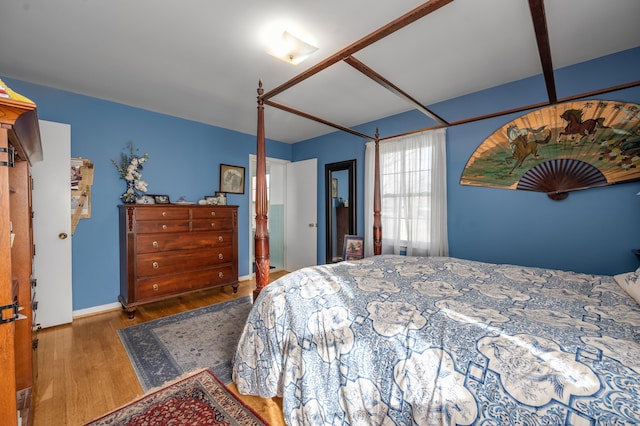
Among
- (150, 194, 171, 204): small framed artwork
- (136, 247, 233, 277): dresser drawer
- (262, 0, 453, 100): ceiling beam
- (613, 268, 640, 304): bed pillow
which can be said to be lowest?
(136, 247, 233, 277): dresser drawer

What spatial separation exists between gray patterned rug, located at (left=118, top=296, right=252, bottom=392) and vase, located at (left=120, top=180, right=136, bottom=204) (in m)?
1.41

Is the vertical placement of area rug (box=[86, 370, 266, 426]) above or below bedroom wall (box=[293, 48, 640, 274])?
below

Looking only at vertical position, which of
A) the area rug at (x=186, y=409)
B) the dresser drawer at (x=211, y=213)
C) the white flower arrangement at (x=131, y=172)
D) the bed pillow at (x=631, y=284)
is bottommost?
the area rug at (x=186, y=409)

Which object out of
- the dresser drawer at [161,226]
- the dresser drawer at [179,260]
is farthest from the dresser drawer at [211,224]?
the dresser drawer at [179,260]

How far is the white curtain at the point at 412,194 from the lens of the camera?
9.99 ft

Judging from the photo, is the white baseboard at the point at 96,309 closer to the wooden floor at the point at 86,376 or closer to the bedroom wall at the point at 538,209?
the wooden floor at the point at 86,376

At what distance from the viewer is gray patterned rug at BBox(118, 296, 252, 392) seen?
Result: 6.47ft

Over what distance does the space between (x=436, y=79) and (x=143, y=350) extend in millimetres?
3649

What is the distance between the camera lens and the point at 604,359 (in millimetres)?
794

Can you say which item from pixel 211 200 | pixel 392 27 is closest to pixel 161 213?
pixel 211 200

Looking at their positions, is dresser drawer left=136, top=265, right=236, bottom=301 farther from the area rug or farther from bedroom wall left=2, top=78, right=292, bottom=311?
the area rug

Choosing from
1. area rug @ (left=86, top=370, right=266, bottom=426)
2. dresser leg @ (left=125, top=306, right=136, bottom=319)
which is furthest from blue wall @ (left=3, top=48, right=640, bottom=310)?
area rug @ (left=86, top=370, right=266, bottom=426)

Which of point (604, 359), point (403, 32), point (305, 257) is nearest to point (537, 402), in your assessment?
point (604, 359)

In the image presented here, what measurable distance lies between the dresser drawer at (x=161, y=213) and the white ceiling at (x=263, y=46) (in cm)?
128
